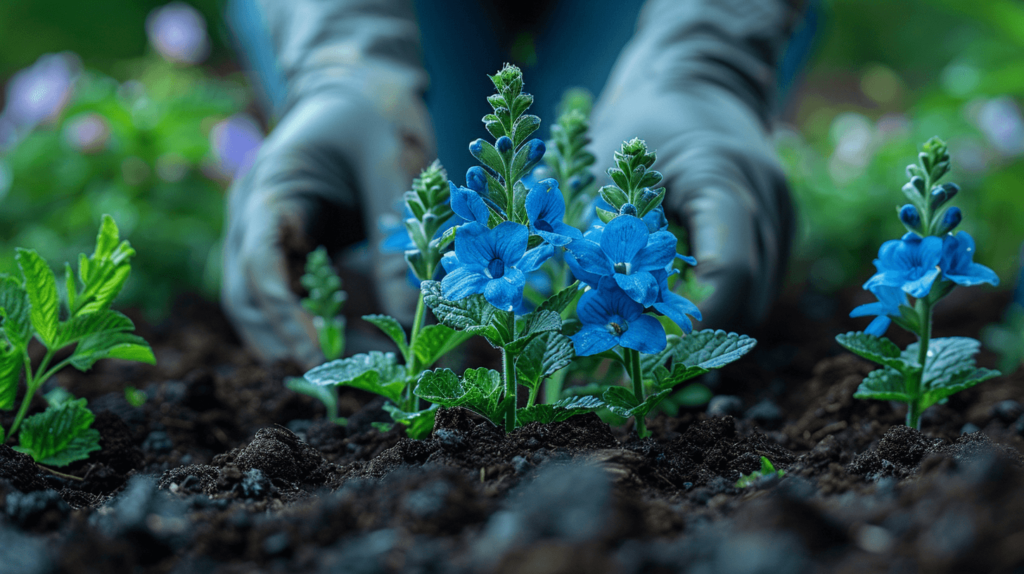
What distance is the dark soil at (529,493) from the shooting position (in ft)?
2.04

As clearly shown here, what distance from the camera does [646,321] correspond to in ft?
3.21

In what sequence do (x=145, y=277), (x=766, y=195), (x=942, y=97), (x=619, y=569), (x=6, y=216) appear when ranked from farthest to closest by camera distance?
(x=942, y=97), (x=6, y=216), (x=145, y=277), (x=766, y=195), (x=619, y=569)

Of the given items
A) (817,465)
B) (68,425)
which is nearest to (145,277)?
(68,425)

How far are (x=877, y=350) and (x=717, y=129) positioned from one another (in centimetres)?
97

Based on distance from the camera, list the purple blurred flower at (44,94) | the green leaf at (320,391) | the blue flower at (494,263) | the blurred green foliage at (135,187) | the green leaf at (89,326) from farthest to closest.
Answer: the purple blurred flower at (44,94) < the blurred green foliage at (135,187) < the green leaf at (320,391) < the green leaf at (89,326) < the blue flower at (494,263)

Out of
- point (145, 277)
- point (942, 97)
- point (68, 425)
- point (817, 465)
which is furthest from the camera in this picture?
point (942, 97)

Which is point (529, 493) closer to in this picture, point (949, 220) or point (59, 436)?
point (949, 220)

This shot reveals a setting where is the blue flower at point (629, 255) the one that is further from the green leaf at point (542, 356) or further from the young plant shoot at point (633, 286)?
the green leaf at point (542, 356)

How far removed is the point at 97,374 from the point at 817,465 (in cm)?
178

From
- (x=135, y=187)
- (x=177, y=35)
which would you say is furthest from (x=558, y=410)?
(x=177, y=35)

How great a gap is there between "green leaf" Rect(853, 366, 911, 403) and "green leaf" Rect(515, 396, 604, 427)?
43 cm

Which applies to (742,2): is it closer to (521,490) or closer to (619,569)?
(521,490)

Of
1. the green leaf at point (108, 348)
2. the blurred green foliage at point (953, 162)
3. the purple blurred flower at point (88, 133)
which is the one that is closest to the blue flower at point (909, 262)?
the green leaf at point (108, 348)

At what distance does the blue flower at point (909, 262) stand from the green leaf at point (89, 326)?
113 centimetres
